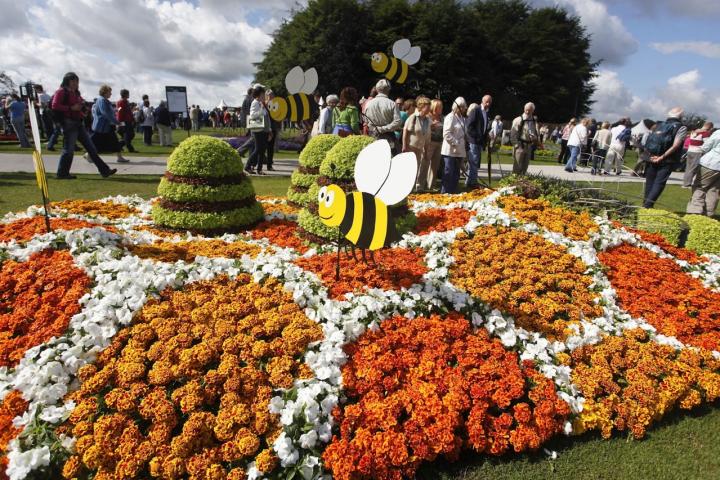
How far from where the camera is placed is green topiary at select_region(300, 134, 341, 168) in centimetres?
699

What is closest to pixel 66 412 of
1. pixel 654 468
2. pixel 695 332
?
pixel 654 468

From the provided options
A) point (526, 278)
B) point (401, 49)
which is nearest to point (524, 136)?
point (401, 49)

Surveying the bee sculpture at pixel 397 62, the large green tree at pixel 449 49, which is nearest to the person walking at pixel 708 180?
the bee sculpture at pixel 397 62

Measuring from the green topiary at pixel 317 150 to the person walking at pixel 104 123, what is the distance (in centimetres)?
741

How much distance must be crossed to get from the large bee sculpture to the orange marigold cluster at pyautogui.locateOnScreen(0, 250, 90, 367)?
2330 millimetres

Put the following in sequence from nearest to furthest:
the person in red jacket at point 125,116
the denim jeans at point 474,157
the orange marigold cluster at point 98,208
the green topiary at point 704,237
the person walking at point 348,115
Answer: the green topiary at point 704,237 < the orange marigold cluster at point 98,208 < the person walking at point 348,115 < the denim jeans at point 474,157 < the person in red jacket at point 125,116

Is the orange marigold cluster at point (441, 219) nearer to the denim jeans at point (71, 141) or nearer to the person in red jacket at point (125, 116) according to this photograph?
the denim jeans at point (71, 141)

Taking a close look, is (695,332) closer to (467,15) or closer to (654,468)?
(654,468)

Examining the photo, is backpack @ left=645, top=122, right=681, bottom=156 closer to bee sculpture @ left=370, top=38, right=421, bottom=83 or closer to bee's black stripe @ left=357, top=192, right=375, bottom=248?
bee sculpture @ left=370, top=38, right=421, bottom=83

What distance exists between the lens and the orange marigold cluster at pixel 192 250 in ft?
16.1

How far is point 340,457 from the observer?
2732 mm

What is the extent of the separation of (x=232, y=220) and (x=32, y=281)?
103 inches

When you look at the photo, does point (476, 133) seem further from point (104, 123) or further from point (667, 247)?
point (104, 123)

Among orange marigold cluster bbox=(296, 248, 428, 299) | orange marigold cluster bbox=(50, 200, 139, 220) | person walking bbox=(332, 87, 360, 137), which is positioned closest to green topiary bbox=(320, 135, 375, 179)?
orange marigold cluster bbox=(296, 248, 428, 299)
